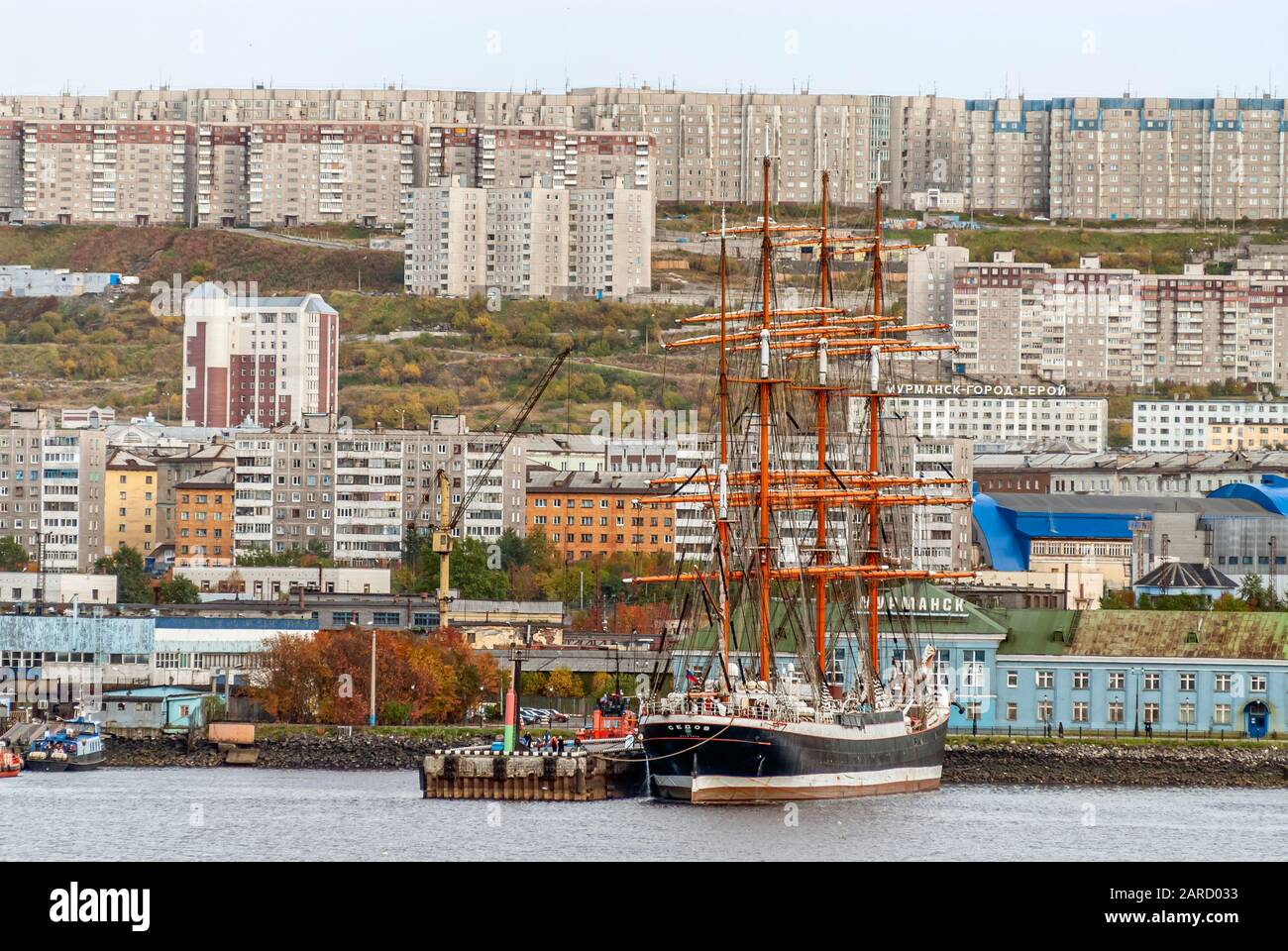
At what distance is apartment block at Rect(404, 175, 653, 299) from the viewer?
178m

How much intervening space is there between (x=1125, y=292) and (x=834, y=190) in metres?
25.1

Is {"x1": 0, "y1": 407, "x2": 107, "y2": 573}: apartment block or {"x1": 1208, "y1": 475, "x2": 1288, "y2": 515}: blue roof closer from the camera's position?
{"x1": 1208, "y1": 475, "x2": 1288, "y2": 515}: blue roof

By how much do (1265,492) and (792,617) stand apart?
60022 mm

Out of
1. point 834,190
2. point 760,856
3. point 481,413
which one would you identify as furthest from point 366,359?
point 760,856

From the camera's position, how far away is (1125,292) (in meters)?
180

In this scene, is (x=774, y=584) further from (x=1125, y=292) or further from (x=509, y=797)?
(x=1125, y=292)

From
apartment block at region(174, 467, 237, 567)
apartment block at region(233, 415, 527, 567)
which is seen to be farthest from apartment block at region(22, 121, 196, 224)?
apartment block at region(233, 415, 527, 567)

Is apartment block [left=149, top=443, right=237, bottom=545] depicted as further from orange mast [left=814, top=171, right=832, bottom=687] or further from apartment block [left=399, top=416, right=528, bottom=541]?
orange mast [left=814, top=171, right=832, bottom=687]

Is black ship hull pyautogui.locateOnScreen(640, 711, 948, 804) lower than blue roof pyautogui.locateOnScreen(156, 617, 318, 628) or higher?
lower

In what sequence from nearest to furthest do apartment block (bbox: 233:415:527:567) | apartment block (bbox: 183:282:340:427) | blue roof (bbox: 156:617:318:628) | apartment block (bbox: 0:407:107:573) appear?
blue roof (bbox: 156:617:318:628) < apartment block (bbox: 233:415:527:567) < apartment block (bbox: 0:407:107:573) < apartment block (bbox: 183:282:340:427)

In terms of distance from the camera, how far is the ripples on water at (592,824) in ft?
130

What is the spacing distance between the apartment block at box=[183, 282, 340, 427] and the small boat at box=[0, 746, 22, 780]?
93818mm

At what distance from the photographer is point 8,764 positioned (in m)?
58.8
